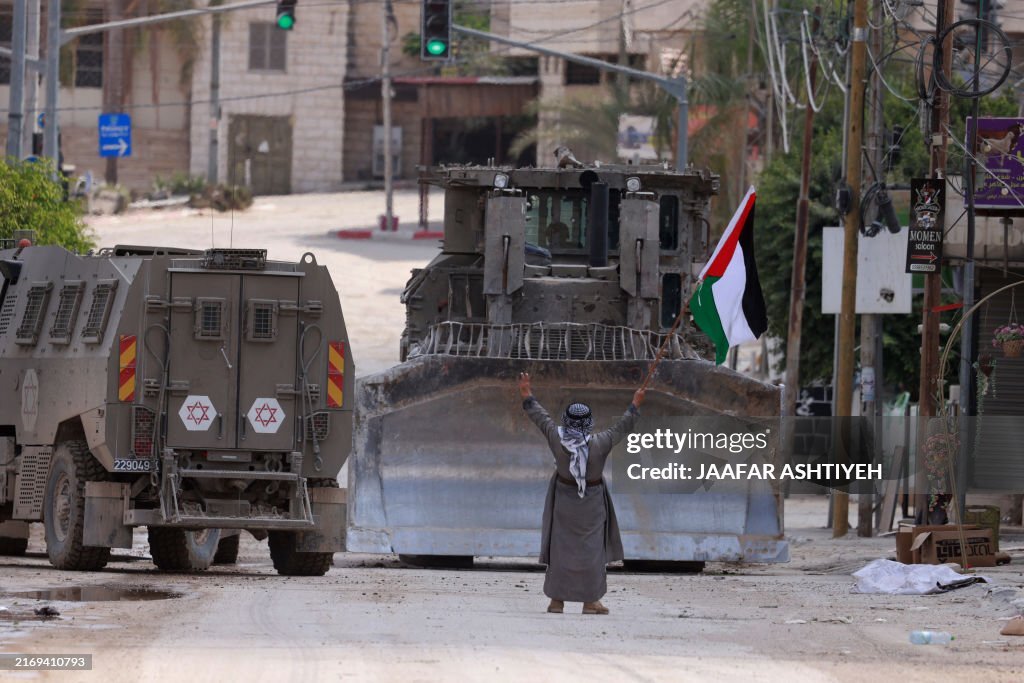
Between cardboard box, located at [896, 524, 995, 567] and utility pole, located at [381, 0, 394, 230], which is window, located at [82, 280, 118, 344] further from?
utility pole, located at [381, 0, 394, 230]

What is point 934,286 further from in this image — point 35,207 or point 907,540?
point 35,207

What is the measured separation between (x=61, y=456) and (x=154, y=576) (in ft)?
3.99

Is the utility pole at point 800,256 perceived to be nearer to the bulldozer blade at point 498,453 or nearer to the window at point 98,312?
the bulldozer blade at point 498,453

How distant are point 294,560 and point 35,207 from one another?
33.4ft

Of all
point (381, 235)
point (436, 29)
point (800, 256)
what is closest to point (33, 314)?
point (436, 29)

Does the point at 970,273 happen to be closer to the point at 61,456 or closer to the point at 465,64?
the point at 61,456

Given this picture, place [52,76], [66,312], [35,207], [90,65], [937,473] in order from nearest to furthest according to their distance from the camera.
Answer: [66,312] < [937,473] < [35,207] < [52,76] < [90,65]

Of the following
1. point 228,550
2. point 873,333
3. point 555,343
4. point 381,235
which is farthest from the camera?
point 381,235

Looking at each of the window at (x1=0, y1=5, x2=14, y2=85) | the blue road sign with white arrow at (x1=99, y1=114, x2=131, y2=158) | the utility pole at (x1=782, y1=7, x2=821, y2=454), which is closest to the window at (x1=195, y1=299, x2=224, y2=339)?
the utility pole at (x1=782, y1=7, x2=821, y2=454)

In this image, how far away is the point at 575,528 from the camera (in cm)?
1289

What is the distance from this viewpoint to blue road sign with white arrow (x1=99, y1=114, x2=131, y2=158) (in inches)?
1839

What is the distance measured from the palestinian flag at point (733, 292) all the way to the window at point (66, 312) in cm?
514

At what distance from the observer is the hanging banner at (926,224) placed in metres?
18.6

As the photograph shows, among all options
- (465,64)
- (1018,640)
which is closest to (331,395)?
(1018,640)
